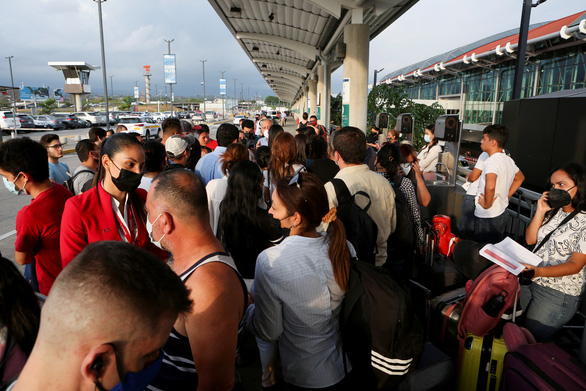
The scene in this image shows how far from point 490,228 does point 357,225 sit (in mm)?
2468

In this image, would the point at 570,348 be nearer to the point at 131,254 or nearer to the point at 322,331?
the point at 322,331

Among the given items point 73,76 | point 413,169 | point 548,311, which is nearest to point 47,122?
point 73,76

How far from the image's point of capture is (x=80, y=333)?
0.97m

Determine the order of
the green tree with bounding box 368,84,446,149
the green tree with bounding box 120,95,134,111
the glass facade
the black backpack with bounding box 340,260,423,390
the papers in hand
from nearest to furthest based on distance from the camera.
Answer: the black backpack with bounding box 340,260,423,390, the papers in hand, the green tree with bounding box 368,84,446,149, the glass facade, the green tree with bounding box 120,95,134,111

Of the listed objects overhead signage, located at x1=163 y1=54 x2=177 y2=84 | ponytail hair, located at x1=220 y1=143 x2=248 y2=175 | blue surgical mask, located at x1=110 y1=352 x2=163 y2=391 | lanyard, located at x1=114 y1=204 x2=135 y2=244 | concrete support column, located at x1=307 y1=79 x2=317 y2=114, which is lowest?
lanyard, located at x1=114 y1=204 x2=135 y2=244

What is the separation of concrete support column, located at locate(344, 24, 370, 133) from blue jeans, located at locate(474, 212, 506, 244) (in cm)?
873

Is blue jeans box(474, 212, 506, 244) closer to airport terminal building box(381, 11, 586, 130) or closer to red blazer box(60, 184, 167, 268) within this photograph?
red blazer box(60, 184, 167, 268)

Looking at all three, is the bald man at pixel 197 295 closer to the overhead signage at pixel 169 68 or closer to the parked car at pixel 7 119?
the parked car at pixel 7 119

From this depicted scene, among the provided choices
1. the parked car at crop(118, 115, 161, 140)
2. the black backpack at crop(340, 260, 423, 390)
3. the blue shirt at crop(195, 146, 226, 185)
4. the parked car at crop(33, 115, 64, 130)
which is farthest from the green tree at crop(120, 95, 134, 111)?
the black backpack at crop(340, 260, 423, 390)

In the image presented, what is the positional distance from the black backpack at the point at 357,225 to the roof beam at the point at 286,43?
17.6 m

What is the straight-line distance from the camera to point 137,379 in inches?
42.3

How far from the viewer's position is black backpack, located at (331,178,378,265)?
3078mm

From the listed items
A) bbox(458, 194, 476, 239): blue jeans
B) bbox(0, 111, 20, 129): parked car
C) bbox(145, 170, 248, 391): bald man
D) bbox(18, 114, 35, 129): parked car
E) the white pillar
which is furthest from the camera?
bbox(18, 114, 35, 129): parked car

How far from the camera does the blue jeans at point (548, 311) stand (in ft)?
9.39
